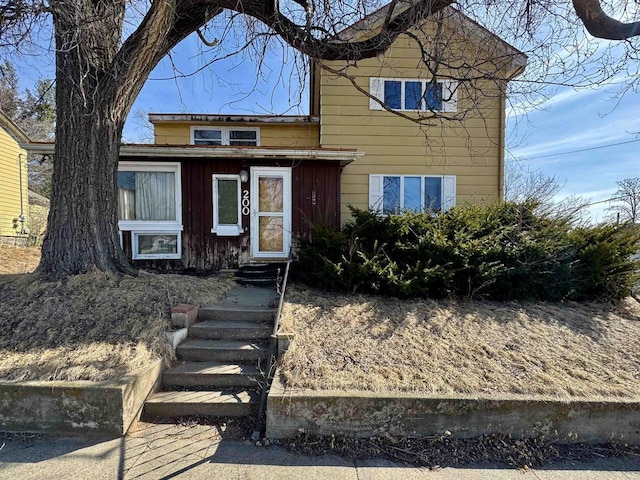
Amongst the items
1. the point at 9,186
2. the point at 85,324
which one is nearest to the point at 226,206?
the point at 85,324

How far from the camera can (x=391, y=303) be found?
488 centimetres

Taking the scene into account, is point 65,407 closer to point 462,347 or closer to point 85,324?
point 85,324

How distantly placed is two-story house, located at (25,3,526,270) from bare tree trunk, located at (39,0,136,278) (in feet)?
6.02

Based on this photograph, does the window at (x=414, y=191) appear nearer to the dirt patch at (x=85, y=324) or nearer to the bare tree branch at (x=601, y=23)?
the bare tree branch at (x=601, y=23)

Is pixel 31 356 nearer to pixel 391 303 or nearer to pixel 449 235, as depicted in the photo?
pixel 391 303

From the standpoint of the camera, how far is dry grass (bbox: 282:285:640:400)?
3.21m

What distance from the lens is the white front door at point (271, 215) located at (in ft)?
23.6

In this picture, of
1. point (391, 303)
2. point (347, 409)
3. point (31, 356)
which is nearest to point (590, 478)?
point (347, 409)

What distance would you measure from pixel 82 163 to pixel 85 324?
7.89ft

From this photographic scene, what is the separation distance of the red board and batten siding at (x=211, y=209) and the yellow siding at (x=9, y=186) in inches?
425

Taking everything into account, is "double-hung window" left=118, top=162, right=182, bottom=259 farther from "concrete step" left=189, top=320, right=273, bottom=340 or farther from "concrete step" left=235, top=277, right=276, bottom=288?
"concrete step" left=189, top=320, right=273, bottom=340

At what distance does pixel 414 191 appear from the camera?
9008mm

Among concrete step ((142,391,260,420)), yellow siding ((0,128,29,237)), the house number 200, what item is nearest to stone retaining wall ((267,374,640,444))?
concrete step ((142,391,260,420))

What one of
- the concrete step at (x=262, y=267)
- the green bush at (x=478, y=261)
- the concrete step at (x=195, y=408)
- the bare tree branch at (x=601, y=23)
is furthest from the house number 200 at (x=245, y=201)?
the bare tree branch at (x=601, y=23)
